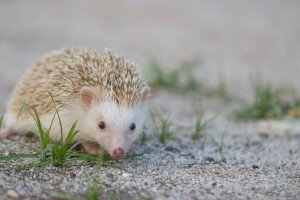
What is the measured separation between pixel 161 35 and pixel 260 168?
5957 millimetres

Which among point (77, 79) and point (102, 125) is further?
point (77, 79)

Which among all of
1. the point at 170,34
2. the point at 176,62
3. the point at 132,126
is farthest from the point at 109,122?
the point at 170,34

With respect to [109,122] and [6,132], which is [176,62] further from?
[109,122]

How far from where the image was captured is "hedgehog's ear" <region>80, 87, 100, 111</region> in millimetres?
4379

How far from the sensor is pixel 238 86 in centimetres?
770

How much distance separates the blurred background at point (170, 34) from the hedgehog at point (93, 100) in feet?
6.66

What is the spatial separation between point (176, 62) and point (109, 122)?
4417 mm

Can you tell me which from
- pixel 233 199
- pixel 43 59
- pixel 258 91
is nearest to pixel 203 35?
pixel 258 91

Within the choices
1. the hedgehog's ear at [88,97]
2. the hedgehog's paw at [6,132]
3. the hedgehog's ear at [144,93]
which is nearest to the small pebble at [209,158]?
the hedgehog's ear at [144,93]

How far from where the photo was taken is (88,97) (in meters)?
4.44

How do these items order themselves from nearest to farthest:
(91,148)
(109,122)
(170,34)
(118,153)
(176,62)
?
1. (118,153)
2. (109,122)
3. (91,148)
4. (176,62)
5. (170,34)

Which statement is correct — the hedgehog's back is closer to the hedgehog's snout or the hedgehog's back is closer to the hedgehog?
the hedgehog

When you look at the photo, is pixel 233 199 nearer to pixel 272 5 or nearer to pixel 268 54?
pixel 268 54

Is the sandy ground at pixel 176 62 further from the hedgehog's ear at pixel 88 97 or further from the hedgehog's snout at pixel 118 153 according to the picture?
the hedgehog's ear at pixel 88 97
